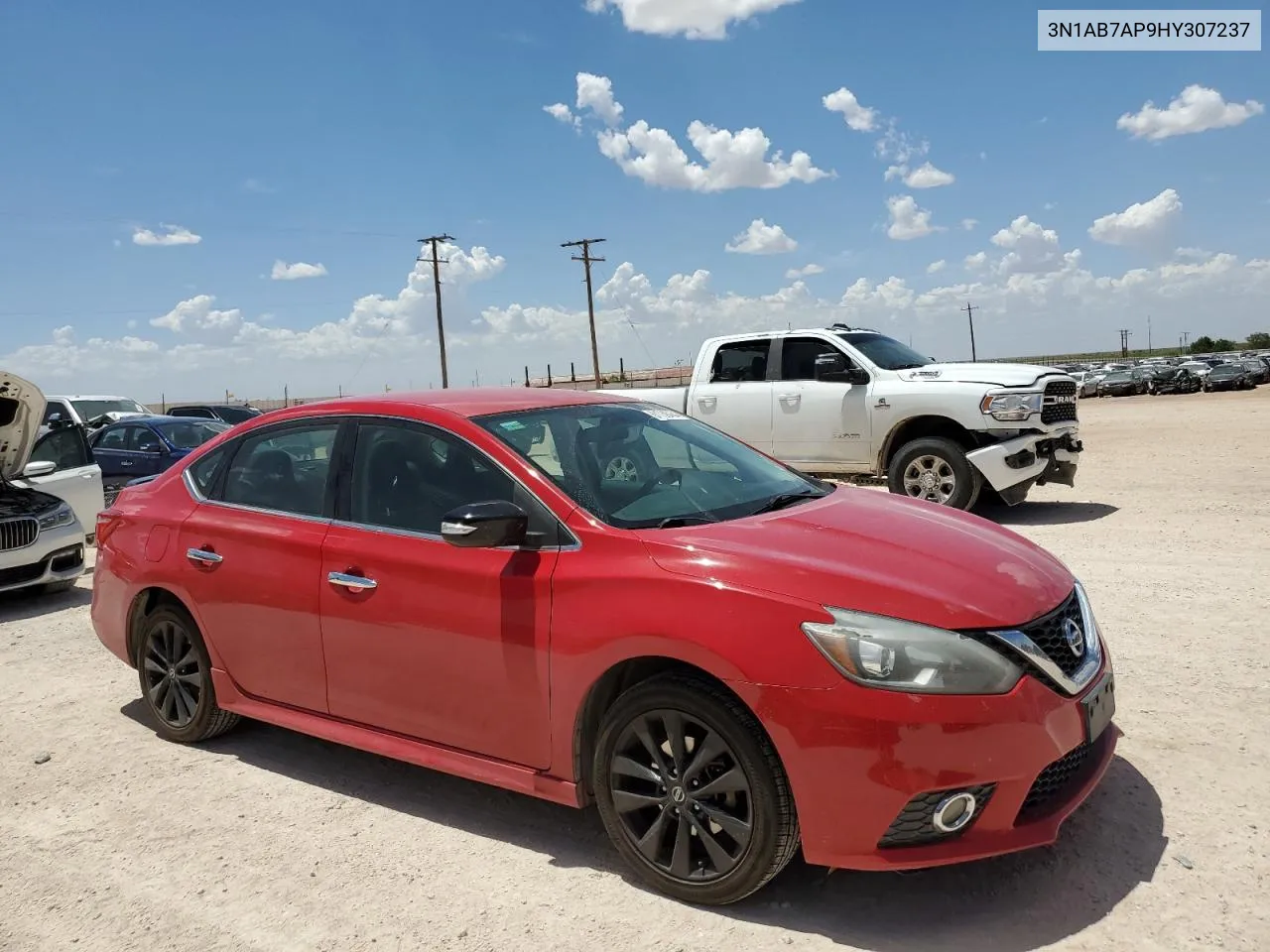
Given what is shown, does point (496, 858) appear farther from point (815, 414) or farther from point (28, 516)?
point (815, 414)

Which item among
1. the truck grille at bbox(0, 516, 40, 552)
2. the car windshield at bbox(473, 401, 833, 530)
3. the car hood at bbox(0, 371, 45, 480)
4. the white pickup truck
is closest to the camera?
the car windshield at bbox(473, 401, 833, 530)

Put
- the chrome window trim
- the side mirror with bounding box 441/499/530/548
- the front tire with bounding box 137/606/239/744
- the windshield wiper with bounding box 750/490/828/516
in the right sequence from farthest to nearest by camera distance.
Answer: the front tire with bounding box 137/606/239/744 → the windshield wiper with bounding box 750/490/828/516 → the side mirror with bounding box 441/499/530/548 → the chrome window trim

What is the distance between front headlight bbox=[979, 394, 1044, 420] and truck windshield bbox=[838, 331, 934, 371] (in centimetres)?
133

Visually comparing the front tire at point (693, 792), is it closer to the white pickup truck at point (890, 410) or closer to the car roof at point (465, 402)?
the car roof at point (465, 402)

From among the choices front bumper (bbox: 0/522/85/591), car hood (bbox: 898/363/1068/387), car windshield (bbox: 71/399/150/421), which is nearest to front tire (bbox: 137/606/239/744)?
front bumper (bbox: 0/522/85/591)

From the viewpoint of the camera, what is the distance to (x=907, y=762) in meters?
2.73

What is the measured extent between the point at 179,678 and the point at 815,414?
26.2ft

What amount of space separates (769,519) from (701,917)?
1.33m

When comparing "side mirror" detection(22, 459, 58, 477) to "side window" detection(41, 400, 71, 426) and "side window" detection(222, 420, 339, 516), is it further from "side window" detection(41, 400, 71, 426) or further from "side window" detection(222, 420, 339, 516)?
"side window" detection(41, 400, 71, 426)

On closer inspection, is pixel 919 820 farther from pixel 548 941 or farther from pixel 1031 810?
pixel 548 941

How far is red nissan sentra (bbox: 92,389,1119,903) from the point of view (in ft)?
9.18

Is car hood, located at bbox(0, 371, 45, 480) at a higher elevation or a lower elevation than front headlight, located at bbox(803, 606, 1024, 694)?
higher

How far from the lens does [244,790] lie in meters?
4.25

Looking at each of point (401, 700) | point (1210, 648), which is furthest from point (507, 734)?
point (1210, 648)
